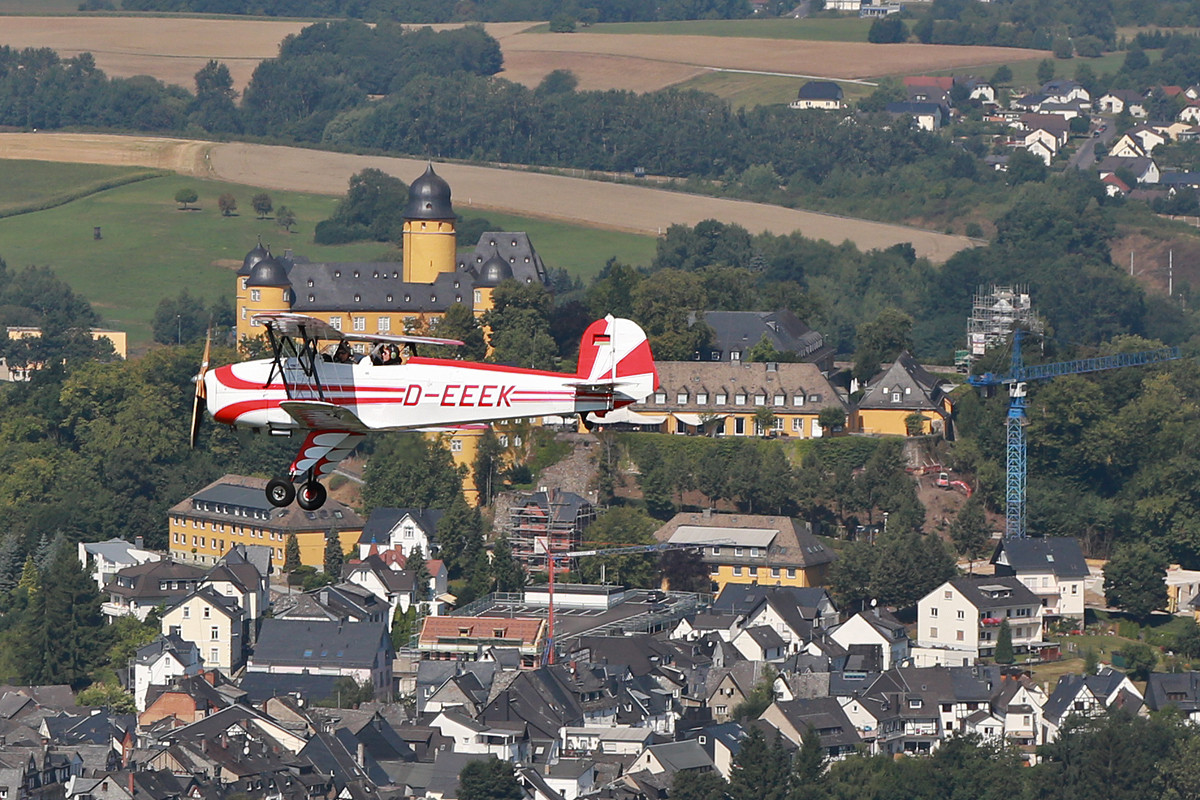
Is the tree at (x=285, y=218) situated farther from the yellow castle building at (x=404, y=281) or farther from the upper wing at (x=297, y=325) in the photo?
the upper wing at (x=297, y=325)

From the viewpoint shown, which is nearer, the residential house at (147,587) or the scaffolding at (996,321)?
the residential house at (147,587)

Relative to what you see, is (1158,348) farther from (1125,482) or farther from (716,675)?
(716,675)

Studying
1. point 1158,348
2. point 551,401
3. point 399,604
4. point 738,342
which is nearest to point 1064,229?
point 1158,348

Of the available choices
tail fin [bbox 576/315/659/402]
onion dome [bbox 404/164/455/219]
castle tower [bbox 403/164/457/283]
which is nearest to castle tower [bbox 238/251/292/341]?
castle tower [bbox 403/164/457/283]

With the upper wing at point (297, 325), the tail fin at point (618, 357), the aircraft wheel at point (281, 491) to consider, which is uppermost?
the upper wing at point (297, 325)

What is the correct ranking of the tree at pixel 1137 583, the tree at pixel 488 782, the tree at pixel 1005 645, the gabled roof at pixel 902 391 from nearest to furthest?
the tree at pixel 488 782
the tree at pixel 1005 645
the tree at pixel 1137 583
the gabled roof at pixel 902 391

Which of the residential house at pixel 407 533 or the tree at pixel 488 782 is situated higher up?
the residential house at pixel 407 533

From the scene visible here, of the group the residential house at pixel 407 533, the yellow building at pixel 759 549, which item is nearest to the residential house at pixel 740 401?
the yellow building at pixel 759 549

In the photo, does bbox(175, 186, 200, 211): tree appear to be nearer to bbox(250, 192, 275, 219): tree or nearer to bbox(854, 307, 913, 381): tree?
bbox(250, 192, 275, 219): tree
